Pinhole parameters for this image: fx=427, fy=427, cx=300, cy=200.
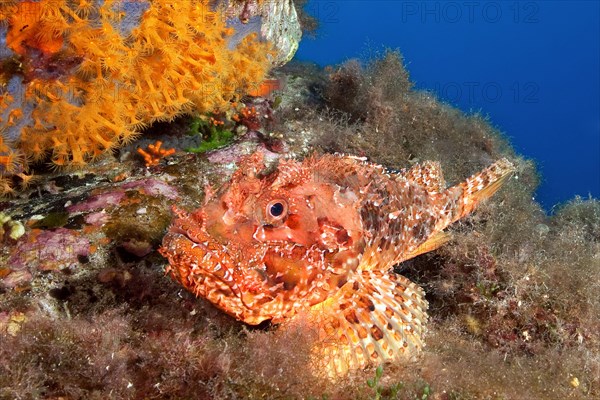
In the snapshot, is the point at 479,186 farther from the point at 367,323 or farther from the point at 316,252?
the point at 316,252

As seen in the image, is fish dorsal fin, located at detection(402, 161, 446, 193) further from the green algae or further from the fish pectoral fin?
the green algae

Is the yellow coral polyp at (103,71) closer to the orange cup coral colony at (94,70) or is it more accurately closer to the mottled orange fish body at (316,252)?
the orange cup coral colony at (94,70)

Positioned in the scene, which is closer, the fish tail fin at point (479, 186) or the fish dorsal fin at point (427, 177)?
the fish dorsal fin at point (427, 177)

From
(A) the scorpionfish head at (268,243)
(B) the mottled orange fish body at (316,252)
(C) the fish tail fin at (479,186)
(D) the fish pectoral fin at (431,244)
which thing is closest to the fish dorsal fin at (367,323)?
(B) the mottled orange fish body at (316,252)

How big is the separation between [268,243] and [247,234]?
0.62 ft

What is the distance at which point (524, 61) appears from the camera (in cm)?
10375

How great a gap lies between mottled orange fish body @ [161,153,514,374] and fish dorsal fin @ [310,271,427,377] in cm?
1

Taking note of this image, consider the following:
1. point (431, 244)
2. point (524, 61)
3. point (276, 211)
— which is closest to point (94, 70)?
point (276, 211)

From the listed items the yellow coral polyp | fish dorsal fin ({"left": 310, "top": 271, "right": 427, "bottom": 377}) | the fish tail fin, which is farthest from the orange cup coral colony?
the fish tail fin

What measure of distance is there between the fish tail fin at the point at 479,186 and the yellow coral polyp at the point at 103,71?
151 inches

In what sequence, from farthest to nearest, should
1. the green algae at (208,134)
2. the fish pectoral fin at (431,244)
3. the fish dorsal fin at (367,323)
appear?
the green algae at (208,134)
the fish pectoral fin at (431,244)
the fish dorsal fin at (367,323)

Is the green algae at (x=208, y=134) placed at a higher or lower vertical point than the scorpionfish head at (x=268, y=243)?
higher

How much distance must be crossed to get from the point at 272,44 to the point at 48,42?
11.8 ft

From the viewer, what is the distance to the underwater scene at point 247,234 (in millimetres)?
3246
